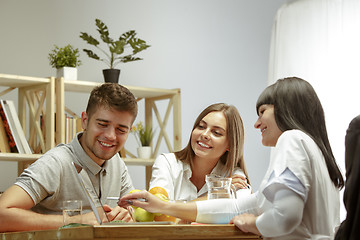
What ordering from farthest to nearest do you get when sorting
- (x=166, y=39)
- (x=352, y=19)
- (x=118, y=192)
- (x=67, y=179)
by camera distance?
(x=166, y=39) → (x=352, y=19) → (x=118, y=192) → (x=67, y=179)

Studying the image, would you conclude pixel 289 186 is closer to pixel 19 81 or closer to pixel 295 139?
pixel 295 139

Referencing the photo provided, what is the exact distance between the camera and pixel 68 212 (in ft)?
5.56

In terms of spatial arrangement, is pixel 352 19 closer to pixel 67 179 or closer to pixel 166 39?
pixel 166 39

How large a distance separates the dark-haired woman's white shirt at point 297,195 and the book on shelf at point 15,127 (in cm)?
222

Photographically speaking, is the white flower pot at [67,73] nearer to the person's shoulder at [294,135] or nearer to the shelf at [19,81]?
the shelf at [19,81]

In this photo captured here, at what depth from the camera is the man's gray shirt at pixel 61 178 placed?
2.24 m

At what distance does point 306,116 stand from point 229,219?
0.39m

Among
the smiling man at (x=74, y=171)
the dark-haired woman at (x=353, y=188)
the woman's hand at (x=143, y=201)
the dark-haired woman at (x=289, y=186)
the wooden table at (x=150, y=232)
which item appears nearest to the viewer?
the dark-haired woman at (x=353, y=188)

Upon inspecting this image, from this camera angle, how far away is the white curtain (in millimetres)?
3945

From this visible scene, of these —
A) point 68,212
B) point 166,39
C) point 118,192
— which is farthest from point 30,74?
point 68,212

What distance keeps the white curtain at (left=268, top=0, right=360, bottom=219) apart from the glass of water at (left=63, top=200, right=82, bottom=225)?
2592 millimetres

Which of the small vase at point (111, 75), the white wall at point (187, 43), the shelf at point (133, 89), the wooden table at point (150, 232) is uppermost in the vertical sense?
the white wall at point (187, 43)

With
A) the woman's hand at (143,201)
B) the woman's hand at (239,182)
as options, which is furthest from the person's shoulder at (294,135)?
the woman's hand at (239,182)

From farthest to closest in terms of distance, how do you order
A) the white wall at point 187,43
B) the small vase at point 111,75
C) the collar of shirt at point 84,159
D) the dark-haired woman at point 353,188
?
the white wall at point 187,43 → the small vase at point 111,75 → the collar of shirt at point 84,159 → the dark-haired woman at point 353,188
